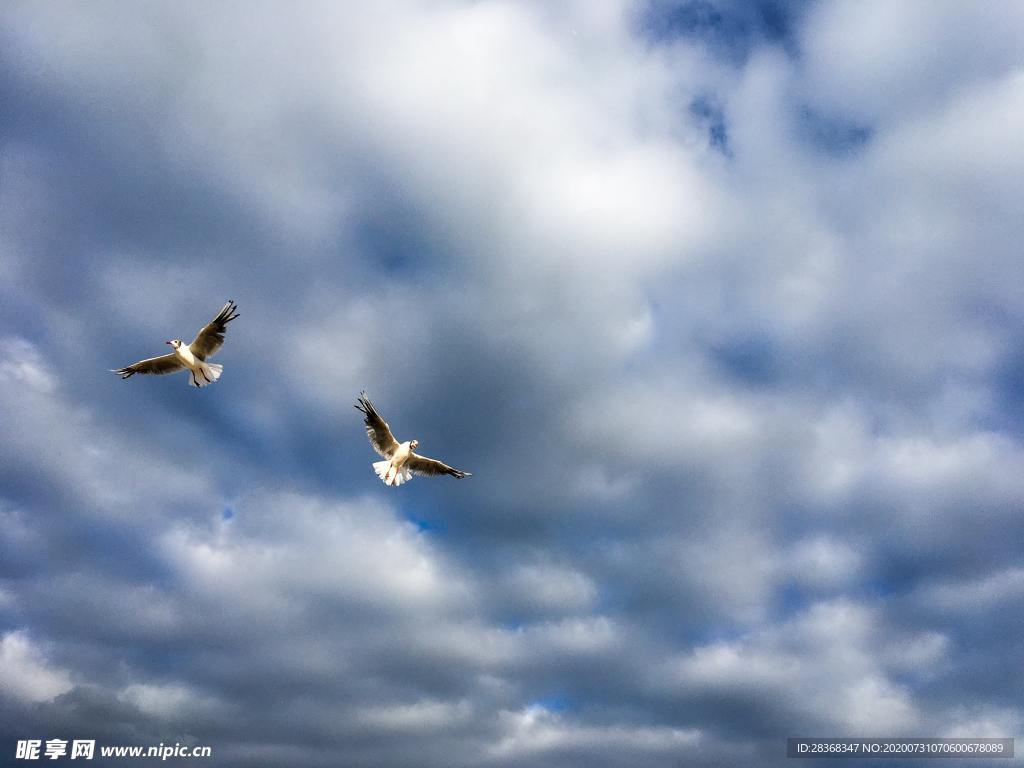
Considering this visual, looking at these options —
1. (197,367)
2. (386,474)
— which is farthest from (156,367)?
(386,474)

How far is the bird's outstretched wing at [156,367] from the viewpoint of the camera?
5666 cm

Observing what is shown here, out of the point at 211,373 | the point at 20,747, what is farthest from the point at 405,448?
the point at 20,747

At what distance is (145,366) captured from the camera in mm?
57469

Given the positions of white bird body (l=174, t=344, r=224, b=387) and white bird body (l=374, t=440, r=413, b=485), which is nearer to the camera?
white bird body (l=174, t=344, r=224, b=387)

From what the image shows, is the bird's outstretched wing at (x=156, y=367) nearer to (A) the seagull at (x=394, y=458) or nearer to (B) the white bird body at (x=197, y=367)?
(B) the white bird body at (x=197, y=367)

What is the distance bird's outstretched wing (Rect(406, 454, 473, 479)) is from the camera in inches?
2436

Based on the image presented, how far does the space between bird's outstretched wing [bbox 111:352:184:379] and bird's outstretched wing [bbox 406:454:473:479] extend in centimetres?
1923

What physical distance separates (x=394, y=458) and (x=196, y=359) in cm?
1659

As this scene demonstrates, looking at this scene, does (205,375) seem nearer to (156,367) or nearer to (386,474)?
(156,367)

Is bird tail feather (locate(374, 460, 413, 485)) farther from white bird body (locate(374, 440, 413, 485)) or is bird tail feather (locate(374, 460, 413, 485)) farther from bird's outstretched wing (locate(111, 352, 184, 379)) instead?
bird's outstretched wing (locate(111, 352, 184, 379))

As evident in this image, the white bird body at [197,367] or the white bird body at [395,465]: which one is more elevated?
the white bird body at [197,367]

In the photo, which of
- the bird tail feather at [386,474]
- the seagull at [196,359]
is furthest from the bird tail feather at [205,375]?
the bird tail feather at [386,474]

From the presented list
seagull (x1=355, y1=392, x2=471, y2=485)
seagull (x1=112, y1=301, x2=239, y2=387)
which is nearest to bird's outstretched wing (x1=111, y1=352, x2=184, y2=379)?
seagull (x1=112, y1=301, x2=239, y2=387)

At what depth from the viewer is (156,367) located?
57.6m
